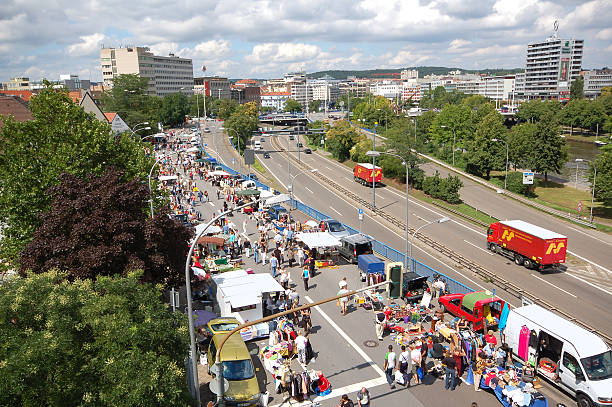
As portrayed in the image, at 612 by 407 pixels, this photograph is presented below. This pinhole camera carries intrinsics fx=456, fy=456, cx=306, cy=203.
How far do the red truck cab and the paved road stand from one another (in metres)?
4.06

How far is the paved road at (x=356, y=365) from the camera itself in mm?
15797

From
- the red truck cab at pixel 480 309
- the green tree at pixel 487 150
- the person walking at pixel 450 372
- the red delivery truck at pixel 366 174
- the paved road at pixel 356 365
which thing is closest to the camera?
the paved road at pixel 356 365

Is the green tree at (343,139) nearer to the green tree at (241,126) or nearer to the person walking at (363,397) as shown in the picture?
the green tree at (241,126)

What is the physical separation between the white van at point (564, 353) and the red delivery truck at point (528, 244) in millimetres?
14459

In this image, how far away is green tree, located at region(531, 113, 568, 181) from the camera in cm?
6275

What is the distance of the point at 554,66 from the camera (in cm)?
18138

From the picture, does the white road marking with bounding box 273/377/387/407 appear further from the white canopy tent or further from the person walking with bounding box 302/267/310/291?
the white canopy tent

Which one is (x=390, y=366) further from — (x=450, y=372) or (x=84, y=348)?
(x=84, y=348)

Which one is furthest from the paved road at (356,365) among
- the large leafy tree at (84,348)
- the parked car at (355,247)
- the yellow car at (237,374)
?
the large leafy tree at (84,348)

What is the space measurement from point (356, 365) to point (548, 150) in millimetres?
56608

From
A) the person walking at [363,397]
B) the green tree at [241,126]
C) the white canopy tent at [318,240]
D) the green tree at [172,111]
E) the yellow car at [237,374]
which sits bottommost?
the person walking at [363,397]

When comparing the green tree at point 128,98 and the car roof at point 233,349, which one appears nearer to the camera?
the car roof at point 233,349

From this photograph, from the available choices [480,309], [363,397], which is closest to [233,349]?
[363,397]

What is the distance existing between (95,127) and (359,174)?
137 ft
